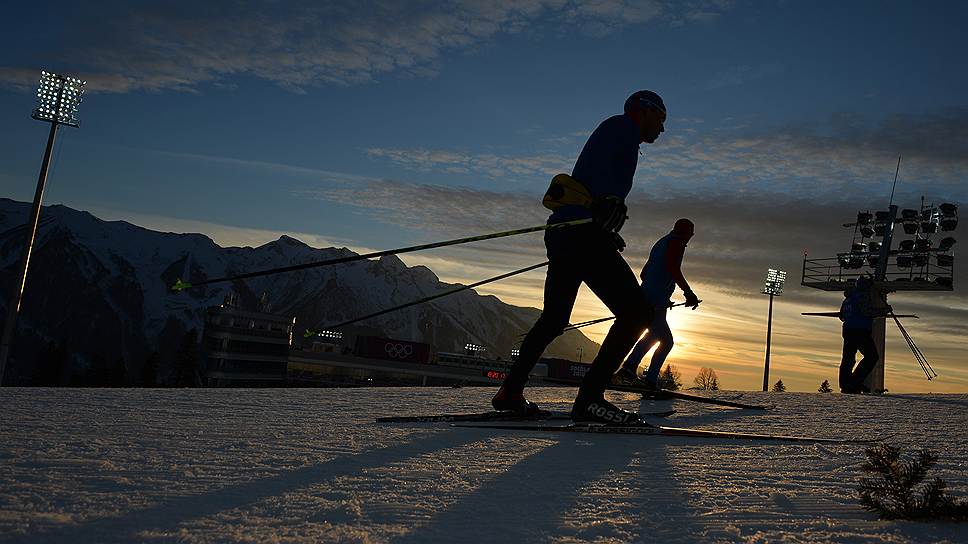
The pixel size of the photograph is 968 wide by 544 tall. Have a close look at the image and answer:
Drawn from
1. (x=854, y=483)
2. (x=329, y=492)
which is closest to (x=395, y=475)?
(x=329, y=492)

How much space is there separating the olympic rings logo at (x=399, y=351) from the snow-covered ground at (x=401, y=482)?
13672cm

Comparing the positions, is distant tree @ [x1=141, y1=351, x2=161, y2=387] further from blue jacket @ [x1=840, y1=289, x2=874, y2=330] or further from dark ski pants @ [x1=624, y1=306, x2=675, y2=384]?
dark ski pants @ [x1=624, y1=306, x2=675, y2=384]

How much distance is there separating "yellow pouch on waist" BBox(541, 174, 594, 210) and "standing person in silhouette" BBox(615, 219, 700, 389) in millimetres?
3406

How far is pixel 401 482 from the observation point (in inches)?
109

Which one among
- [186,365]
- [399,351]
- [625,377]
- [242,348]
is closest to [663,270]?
[625,377]

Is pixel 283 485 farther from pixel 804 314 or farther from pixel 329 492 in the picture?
pixel 804 314

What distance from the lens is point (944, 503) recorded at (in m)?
2.35

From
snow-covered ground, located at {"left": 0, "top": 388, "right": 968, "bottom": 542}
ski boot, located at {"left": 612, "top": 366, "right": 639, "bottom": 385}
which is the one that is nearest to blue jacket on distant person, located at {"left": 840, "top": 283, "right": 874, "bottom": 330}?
ski boot, located at {"left": 612, "top": 366, "right": 639, "bottom": 385}

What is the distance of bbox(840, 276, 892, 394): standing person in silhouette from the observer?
482 inches

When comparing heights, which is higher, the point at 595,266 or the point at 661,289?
the point at 661,289

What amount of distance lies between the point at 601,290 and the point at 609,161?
89cm

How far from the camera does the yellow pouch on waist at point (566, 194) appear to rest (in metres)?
4.90

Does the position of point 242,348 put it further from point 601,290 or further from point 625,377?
point 601,290

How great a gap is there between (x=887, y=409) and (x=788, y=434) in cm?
283
